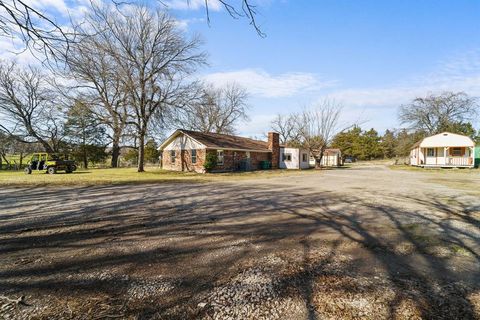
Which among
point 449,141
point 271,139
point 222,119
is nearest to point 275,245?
point 271,139

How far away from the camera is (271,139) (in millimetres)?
29641

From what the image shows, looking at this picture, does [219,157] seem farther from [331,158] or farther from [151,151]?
[331,158]

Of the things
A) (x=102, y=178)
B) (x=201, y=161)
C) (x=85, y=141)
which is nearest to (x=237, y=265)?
(x=102, y=178)

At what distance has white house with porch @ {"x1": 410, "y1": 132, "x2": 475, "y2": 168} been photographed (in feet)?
92.5

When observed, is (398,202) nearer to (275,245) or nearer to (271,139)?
(275,245)

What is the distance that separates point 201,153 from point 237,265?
19.3 m

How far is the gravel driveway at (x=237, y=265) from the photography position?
2.28 meters

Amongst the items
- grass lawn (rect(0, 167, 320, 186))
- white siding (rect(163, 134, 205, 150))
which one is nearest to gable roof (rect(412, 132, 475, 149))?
grass lawn (rect(0, 167, 320, 186))

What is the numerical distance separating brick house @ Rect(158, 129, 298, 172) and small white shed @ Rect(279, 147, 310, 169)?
Answer: 12.7 ft

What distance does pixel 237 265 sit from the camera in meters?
3.16

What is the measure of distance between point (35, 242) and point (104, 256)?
158 centimetres

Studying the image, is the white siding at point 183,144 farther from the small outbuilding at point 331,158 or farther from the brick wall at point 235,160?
the small outbuilding at point 331,158

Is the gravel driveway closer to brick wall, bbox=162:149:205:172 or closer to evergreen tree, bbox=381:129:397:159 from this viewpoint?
brick wall, bbox=162:149:205:172

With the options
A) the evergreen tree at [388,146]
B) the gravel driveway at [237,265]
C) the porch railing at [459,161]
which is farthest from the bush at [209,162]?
the evergreen tree at [388,146]
